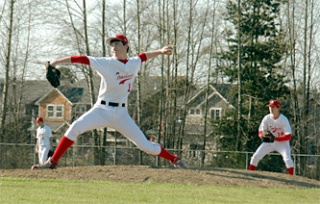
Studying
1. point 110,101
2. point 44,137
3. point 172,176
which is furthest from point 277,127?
point 44,137

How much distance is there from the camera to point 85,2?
36.4 meters

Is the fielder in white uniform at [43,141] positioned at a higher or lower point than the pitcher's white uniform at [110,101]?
lower

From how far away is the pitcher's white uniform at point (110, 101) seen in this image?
38.8ft

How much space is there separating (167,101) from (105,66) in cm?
3297

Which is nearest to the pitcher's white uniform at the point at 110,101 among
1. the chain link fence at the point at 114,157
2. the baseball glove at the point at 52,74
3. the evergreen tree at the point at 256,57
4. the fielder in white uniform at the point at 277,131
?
the baseball glove at the point at 52,74

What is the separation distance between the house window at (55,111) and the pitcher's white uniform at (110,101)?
60.5 meters

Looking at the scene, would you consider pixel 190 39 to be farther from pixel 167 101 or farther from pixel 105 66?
pixel 105 66

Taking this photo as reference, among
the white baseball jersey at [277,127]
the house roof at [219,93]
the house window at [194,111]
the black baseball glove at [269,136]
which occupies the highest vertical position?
the house roof at [219,93]

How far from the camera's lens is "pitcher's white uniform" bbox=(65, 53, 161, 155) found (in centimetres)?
Answer: 1181

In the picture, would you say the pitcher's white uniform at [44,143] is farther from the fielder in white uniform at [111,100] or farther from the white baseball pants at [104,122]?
the white baseball pants at [104,122]

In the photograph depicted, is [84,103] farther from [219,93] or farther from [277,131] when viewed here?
[277,131]

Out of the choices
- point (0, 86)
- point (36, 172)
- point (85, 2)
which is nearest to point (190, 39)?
point (85, 2)

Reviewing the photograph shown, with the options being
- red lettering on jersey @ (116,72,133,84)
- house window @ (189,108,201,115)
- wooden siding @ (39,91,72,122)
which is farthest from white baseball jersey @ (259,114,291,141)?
wooden siding @ (39,91,72,122)

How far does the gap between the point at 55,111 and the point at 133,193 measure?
61683mm
